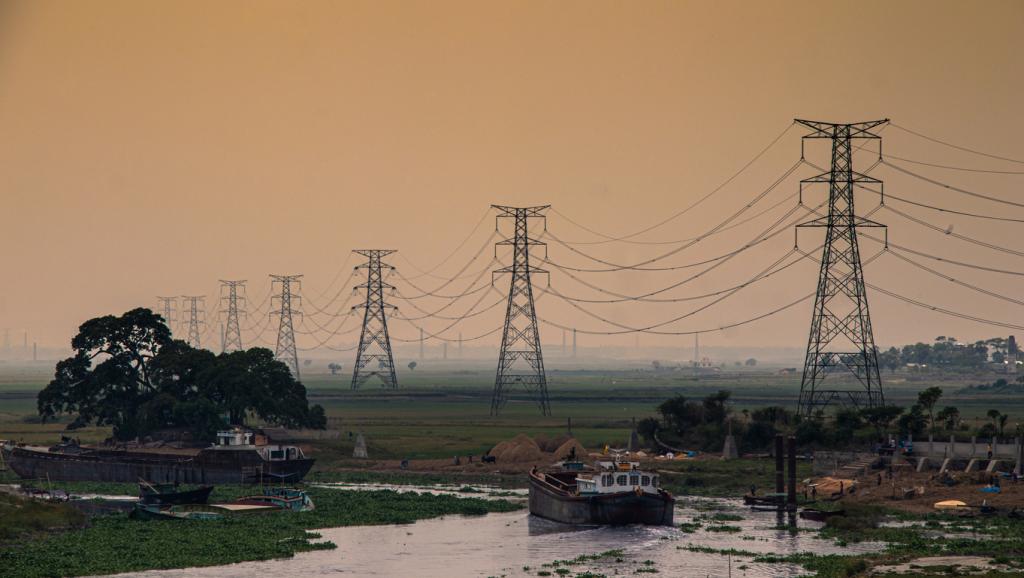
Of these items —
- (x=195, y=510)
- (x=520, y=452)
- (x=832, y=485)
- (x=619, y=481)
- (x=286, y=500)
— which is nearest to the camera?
(x=619, y=481)

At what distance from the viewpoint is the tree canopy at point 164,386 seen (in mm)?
156750

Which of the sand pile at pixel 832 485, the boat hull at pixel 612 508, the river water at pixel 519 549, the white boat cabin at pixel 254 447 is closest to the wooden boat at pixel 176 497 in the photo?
the river water at pixel 519 549

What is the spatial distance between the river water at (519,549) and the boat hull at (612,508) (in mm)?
994

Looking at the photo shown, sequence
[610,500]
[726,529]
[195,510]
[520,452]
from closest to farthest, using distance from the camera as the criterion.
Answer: [726,529] < [610,500] < [195,510] < [520,452]

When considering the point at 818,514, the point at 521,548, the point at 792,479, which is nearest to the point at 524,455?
the point at 792,479

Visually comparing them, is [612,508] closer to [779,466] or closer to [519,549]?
[519,549]

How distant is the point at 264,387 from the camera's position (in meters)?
159

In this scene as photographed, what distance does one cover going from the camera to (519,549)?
85250 mm

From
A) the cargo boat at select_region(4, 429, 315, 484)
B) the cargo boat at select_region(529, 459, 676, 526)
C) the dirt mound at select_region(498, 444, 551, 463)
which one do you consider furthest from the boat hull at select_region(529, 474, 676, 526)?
the dirt mound at select_region(498, 444, 551, 463)

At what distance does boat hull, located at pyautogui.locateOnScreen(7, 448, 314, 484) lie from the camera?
413 feet

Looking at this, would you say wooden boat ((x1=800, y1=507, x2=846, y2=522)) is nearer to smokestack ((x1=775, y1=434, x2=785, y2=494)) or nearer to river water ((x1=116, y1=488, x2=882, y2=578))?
river water ((x1=116, y1=488, x2=882, y2=578))

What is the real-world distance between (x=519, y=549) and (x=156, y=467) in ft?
196

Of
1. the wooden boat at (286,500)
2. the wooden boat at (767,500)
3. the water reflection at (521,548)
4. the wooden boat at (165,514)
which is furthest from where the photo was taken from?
the wooden boat at (286,500)

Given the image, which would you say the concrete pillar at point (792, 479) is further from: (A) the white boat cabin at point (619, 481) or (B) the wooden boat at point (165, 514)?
(B) the wooden boat at point (165, 514)
